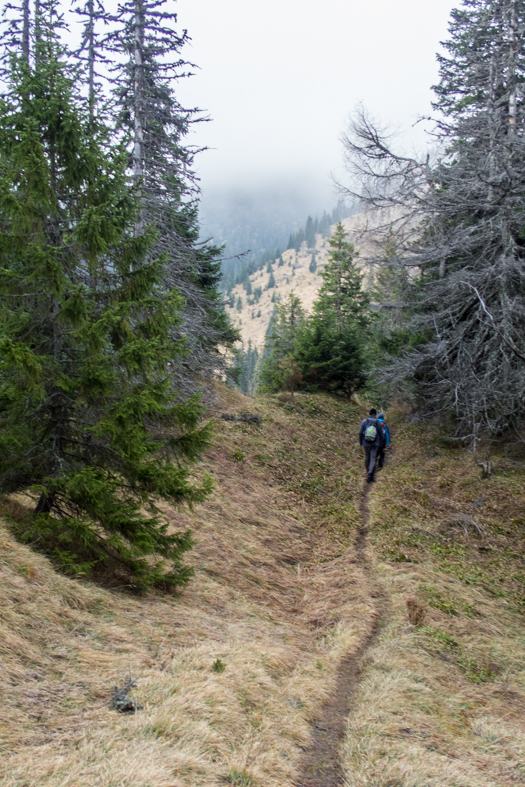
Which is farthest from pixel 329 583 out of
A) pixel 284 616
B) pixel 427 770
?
pixel 427 770

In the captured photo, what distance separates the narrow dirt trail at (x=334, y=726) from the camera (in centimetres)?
386

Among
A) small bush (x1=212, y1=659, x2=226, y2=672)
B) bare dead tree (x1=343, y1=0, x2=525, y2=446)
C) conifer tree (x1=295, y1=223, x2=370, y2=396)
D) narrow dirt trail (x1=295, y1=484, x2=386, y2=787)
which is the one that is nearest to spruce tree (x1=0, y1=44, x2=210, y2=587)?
small bush (x1=212, y1=659, x2=226, y2=672)

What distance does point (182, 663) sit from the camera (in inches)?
178

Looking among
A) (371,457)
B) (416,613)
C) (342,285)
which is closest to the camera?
(416,613)

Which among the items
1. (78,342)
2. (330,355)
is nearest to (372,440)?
(330,355)

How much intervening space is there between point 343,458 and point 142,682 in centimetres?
1337

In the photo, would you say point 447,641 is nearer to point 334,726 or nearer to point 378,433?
point 334,726

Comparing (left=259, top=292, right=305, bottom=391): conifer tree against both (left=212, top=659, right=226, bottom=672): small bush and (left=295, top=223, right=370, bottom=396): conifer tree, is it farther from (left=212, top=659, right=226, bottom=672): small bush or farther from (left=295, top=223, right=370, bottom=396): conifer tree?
(left=212, top=659, right=226, bottom=672): small bush

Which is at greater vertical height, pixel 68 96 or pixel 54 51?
pixel 54 51

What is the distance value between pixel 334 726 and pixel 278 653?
1072mm

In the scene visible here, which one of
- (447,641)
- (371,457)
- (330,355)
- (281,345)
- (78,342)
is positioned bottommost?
(447,641)

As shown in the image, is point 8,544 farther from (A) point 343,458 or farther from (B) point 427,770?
(A) point 343,458

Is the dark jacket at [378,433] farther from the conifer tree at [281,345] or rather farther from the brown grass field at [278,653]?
the conifer tree at [281,345]

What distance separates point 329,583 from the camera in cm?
838
